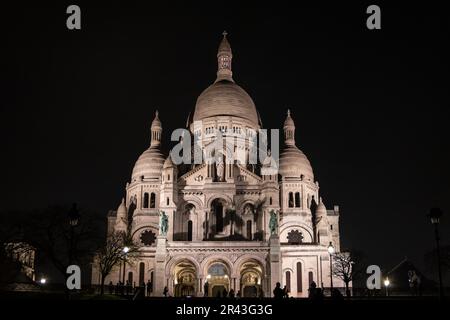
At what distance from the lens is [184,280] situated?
73.8m

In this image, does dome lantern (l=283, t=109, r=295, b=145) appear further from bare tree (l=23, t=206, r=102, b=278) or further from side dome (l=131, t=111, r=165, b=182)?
bare tree (l=23, t=206, r=102, b=278)

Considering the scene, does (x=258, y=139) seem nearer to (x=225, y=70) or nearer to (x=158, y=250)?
(x=225, y=70)

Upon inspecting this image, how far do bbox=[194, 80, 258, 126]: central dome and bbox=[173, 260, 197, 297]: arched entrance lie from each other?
2594cm

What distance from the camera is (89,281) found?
7831 cm

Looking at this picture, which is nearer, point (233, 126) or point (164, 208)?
point (164, 208)

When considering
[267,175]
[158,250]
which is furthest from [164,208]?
[267,175]

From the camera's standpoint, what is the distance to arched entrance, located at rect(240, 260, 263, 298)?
2859 inches

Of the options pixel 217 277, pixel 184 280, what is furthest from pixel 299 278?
pixel 184 280

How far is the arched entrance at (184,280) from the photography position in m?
72.1

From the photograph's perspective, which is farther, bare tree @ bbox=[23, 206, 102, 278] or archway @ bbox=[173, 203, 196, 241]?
archway @ bbox=[173, 203, 196, 241]

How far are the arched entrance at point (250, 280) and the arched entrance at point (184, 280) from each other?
550 cm

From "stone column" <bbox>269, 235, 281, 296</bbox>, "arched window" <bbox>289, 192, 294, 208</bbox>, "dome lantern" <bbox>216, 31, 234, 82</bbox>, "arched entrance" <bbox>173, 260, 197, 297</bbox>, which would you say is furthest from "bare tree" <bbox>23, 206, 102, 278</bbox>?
"dome lantern" <bbox>216, 31, 234, 82</bbox>
